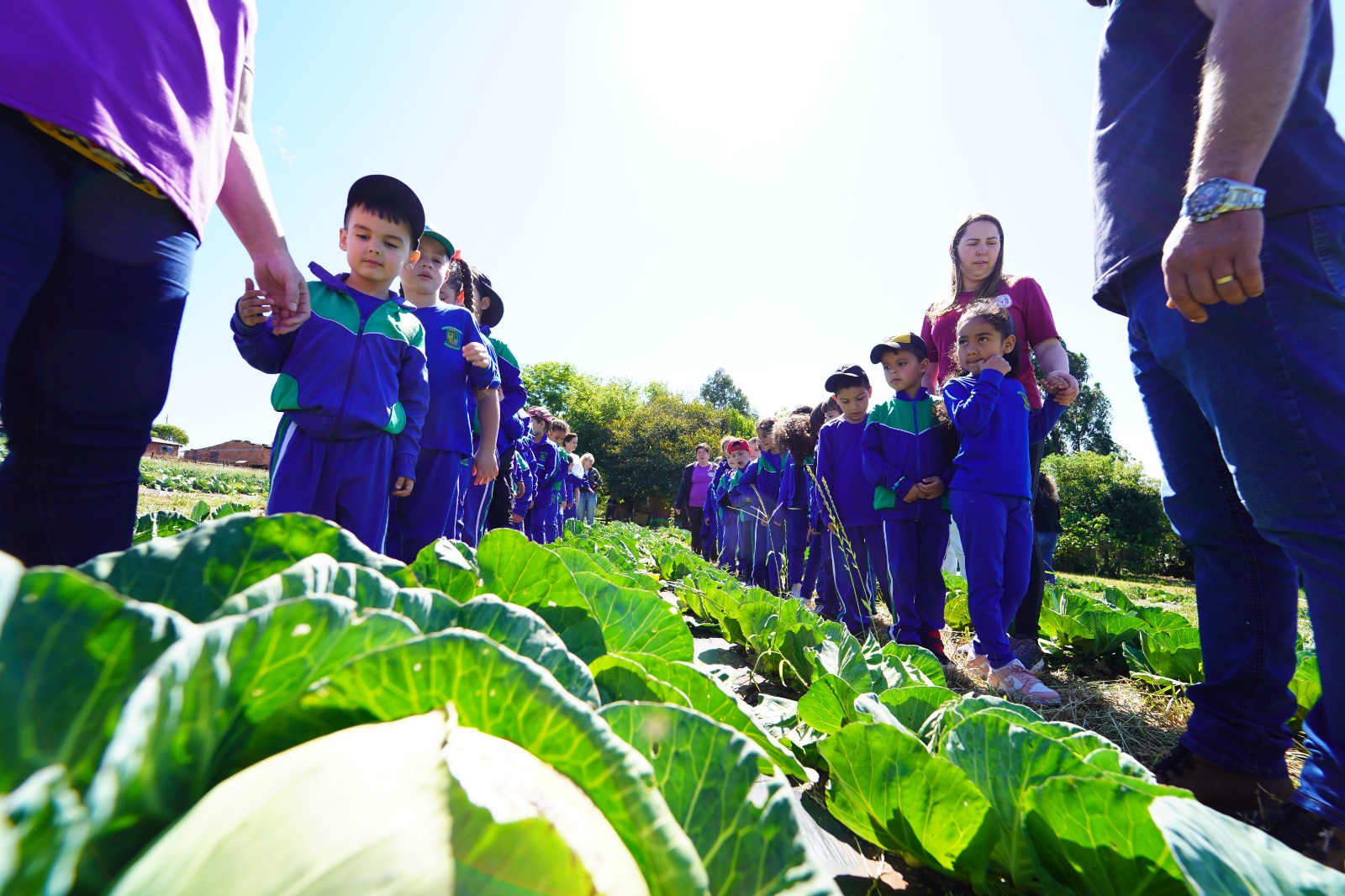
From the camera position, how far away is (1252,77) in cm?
143

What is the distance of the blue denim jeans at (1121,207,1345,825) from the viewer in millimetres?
1379

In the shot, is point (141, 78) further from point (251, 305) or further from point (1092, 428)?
point (1092, 428)

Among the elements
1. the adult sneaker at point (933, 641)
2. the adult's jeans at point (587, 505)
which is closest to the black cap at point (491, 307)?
the adult sneaker at point (933, 641)

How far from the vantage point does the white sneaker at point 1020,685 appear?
277 centimetres

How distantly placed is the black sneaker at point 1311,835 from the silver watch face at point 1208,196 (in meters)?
1.29

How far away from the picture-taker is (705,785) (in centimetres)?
68

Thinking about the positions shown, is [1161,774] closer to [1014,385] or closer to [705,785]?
[705,785]

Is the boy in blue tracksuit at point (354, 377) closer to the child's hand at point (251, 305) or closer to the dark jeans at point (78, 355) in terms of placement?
the child's hand at point (251, 305)

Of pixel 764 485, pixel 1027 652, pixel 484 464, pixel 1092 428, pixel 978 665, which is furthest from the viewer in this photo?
pixel 1092 428

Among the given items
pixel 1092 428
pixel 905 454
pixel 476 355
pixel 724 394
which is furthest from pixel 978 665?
pixel 724 394

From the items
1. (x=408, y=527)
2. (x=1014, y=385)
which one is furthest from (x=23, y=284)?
(x=1014, y=385)

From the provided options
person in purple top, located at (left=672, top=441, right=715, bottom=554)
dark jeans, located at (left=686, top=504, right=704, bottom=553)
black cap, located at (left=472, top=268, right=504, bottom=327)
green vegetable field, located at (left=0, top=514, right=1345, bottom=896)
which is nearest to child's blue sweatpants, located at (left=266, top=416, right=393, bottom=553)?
green vegetable field, located at (left=0, top=514, right=1345, bottom=896)

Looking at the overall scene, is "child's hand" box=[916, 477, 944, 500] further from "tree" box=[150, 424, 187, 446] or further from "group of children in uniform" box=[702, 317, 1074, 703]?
"tree" box=[150, 424, 187, 446]

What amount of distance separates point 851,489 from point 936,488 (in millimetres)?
975
